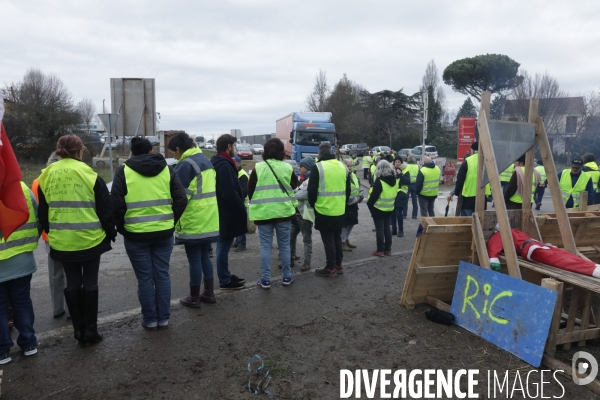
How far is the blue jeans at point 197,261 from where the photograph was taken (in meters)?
5.07

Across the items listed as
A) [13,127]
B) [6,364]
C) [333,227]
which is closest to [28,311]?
[6,364]

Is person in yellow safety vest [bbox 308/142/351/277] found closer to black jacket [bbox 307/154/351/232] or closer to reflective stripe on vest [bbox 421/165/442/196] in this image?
black jacket [bbox 307/154/351/232]

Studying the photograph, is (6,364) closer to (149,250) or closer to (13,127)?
(149,250)

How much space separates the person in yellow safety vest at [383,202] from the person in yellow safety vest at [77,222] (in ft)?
15.0

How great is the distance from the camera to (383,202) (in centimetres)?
748

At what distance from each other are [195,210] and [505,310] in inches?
131

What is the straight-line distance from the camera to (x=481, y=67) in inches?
1923

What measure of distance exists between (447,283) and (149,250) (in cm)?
344

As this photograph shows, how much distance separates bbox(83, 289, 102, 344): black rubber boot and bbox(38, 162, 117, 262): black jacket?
1.22 ft

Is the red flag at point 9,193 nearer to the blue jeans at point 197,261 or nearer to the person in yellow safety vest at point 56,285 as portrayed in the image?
the person in yellow safety vest at point 56,285

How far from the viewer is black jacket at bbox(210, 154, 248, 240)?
18.5 feet

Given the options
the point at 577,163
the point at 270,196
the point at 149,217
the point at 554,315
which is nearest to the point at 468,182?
the point at 577,163

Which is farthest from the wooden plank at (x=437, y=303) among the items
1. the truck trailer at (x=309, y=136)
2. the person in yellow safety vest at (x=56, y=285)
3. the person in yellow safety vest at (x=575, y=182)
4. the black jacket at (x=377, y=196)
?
the truck trailer at (x=309, y=136)

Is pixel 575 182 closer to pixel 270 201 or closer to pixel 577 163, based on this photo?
pixel 577 163
